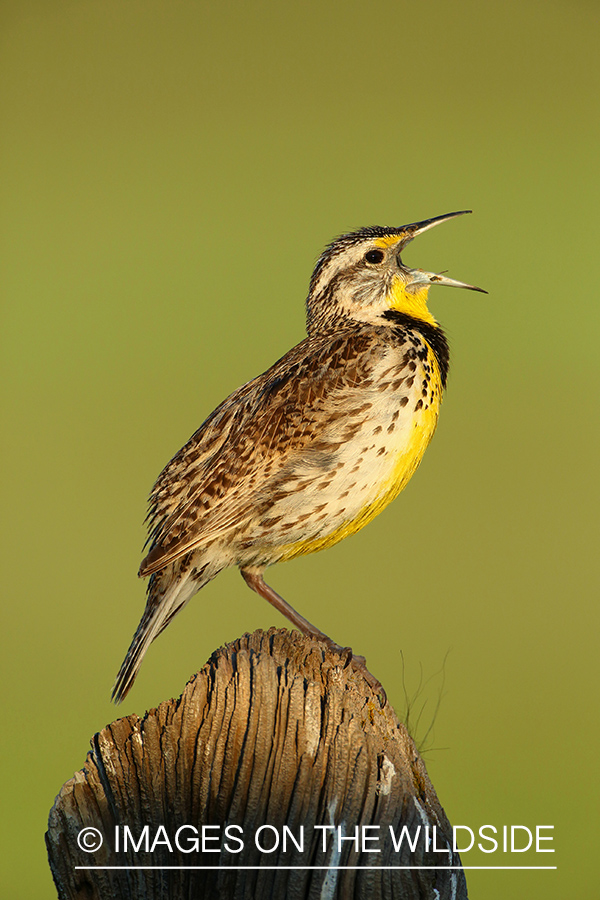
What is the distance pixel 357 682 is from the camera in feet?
7.31

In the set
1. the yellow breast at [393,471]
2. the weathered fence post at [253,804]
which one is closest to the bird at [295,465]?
the yellow breast at [393,471]

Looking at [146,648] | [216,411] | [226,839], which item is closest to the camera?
[226,839]

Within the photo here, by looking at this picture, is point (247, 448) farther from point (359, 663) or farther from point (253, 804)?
point (253, 804)

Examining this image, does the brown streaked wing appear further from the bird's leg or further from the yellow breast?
the bird's leg

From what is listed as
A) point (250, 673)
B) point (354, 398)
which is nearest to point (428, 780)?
point (250, 673)

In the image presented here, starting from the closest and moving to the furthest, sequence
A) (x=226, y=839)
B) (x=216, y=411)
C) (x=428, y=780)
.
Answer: (x=226, y=839), (x=428, y=780), (x=216, y=411)

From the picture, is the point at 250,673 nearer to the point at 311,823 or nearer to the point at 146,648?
the point at 311,823

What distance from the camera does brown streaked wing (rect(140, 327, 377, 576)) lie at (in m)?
2.78

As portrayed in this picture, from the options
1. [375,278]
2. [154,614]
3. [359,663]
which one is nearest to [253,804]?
[359,663]

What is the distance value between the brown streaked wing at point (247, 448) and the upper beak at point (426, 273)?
0.29 m

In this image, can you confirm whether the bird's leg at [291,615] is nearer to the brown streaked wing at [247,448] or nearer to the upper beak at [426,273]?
the brown streaked wing at [247,448]

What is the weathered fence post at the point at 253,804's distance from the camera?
1.99 m

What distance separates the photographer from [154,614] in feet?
9.30

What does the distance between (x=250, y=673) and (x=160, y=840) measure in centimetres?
40
